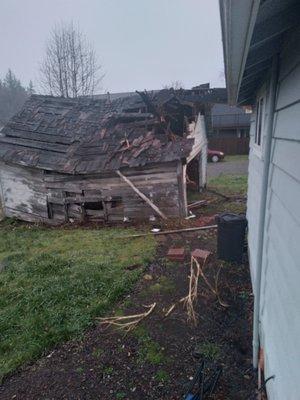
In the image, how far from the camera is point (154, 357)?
476 cm

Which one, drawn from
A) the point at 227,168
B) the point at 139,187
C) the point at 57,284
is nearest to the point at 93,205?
the point at 139,187

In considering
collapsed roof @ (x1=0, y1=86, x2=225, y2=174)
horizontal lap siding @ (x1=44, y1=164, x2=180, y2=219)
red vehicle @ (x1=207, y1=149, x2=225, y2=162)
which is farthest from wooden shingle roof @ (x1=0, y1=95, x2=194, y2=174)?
red vehicle @ (x1=207, y1=149, x2=225, y2=162)

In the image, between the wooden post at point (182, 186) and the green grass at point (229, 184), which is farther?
the green grass at point (229, 184)

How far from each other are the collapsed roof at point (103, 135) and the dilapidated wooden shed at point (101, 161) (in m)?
0.03

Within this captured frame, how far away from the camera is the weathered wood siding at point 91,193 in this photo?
36.7 ft

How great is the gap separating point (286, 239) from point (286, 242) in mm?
23

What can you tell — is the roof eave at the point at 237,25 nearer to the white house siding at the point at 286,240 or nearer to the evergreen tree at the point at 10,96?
the white house siding at the point at 286,240

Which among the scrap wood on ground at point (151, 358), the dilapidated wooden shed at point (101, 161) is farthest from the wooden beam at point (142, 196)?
the scrap wood on ground at point (151, 358)

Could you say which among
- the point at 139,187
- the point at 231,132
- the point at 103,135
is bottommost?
the point at 139,187

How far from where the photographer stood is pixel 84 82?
31266 mm

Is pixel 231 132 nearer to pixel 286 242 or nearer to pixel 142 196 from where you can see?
pixel 142 196

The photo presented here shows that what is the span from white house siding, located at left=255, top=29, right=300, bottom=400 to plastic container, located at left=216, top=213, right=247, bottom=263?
13.6ft

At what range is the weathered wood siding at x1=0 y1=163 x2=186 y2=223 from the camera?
36.7 feet

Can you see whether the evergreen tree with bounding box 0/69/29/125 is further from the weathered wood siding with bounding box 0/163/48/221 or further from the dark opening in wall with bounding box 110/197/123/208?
the dark opening in wall with bounding box 110/197/123/208
